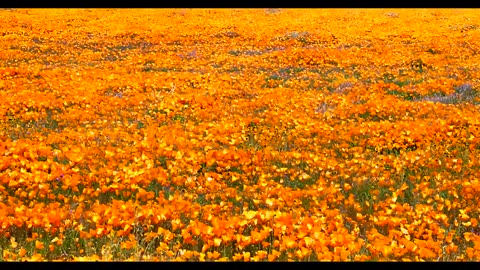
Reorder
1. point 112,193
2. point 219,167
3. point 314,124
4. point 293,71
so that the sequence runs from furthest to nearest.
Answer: point 293,71 → point 314,124 → point 219,167 → point 112,193

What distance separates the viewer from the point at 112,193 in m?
7.03

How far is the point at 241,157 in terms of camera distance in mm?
8570

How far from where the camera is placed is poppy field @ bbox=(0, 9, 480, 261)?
17.7 feet

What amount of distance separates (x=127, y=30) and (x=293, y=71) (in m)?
15.9

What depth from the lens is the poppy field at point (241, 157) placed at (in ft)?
17.7

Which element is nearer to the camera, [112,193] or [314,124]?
[112,193]

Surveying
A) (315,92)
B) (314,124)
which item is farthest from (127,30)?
(314,124)

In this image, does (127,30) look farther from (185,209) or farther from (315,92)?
(185,209)

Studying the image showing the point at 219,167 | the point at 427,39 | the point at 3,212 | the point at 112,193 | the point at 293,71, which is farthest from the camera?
the point at 427,39

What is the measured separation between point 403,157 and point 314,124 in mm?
2701

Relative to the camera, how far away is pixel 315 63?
2023 cm

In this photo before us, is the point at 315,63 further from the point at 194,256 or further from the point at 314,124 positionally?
the point at 194,256

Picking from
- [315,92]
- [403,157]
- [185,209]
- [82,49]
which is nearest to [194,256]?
[185,209]

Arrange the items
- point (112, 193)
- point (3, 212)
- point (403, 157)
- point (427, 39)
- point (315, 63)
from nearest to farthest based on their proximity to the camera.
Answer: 1. point (3, 212)
2. point (112, 193)
3. point (403, 157)
4. point (315, 63)
5. point (427, 39)
